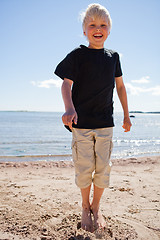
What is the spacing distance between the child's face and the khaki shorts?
0.89 metres

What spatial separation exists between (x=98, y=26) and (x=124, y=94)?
815 millimetres

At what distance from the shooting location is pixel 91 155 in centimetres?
213

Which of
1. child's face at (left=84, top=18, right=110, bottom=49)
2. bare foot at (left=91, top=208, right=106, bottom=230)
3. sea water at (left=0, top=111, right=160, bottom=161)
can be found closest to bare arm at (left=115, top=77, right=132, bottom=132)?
child's face at (left=84, top=18, right=110, bottom=49)

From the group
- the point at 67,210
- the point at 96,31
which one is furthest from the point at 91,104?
the point at 67,210

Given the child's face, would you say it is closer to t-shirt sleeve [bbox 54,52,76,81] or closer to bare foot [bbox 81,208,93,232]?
t-shirt sleeve [bbox 54,52,76,81]

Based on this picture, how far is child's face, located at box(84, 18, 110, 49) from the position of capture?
2.12 meters

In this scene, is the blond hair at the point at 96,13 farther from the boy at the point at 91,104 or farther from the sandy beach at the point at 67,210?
the sandy beach at the point at 67,210

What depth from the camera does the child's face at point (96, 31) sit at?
2115 mm

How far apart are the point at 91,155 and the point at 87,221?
622 millimetres

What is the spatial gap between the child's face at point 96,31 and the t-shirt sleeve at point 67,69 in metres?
0.28

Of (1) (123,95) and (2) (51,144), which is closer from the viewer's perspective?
(1) (123,95)

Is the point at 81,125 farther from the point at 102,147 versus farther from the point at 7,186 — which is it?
the point at 7,186

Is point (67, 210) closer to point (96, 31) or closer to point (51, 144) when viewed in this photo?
point (96, 31)

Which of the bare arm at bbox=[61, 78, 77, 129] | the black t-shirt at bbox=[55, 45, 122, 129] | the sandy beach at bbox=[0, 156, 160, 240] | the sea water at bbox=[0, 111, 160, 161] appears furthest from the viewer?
the sea water at bbox=[0, 111, 160, 161]
